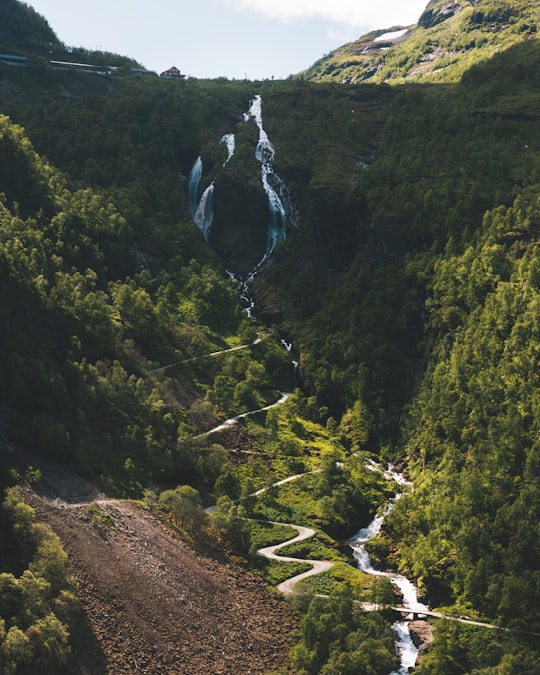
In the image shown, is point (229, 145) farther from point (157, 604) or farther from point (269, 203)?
point (157, 604)

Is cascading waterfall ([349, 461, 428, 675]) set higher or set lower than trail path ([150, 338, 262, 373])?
lower

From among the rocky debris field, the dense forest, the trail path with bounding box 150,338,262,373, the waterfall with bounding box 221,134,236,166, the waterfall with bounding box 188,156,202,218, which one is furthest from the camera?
the waterfall with bounding box 221,134,236,166

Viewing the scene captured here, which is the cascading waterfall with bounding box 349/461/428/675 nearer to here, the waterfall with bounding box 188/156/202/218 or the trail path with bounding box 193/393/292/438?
the trail path with bounding box 193/393/292/438

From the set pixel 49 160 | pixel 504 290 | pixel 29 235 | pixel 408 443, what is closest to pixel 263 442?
pixel 408 443

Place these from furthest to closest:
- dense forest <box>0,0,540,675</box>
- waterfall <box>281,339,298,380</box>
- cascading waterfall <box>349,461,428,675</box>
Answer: waterfall <box>281,339,298,380</box> → dense forest <box>0,0,540,675</box> → cascading waterfall <box>349,461,428,675</box>

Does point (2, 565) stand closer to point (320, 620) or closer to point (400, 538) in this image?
point (320, 620)

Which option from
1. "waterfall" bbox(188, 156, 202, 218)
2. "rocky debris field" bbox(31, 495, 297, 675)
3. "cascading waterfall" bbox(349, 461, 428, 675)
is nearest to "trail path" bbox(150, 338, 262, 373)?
"cascading waterfall" bbox(349, 461, 428, 675)
